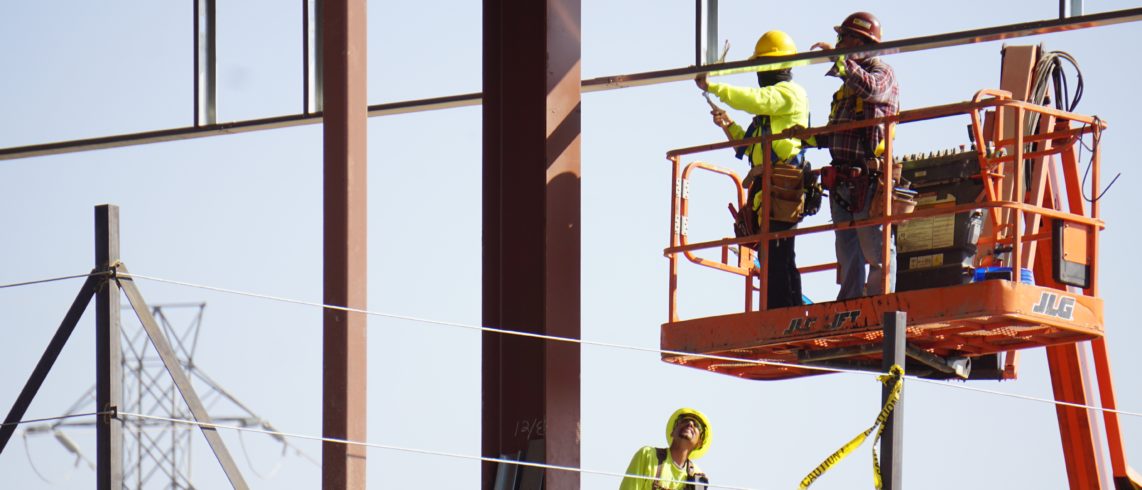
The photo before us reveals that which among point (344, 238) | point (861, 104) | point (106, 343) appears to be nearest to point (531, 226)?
point (344, 238)

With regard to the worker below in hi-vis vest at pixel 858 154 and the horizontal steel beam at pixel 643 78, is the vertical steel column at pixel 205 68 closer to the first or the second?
the horizontal steel beam at pixel 643 78

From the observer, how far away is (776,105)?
1296cm

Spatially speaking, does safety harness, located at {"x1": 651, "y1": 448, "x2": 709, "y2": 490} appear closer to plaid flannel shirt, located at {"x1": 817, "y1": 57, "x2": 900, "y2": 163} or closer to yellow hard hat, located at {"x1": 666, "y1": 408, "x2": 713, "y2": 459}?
yellow hard hat, located at {"x1": 666, "y1": 408, "x2": 713, "y2": 459}

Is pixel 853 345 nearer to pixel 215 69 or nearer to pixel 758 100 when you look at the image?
pixel 758 100

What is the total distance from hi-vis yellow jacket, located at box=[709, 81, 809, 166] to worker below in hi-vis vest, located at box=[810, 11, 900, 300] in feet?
1.09

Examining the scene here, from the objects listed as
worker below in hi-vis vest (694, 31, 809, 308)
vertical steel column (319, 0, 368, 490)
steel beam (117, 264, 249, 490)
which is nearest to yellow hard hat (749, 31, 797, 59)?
worker below in hi-vis vest (694, 31, 809, 308)

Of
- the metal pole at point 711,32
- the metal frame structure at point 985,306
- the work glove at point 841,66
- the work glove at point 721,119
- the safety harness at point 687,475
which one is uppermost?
the metal pole at point 711,32

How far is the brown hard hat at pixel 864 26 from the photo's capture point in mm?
12469

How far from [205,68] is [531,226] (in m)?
5.25

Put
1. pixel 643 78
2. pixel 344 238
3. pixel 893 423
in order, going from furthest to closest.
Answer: pixel 643 78 → pixel 344 238 → pixel 893 423

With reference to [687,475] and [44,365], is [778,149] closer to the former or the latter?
[687,475]

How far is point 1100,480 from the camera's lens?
47.4 ft

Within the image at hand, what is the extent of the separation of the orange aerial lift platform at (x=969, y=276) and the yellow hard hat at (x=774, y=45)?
67 centimetres

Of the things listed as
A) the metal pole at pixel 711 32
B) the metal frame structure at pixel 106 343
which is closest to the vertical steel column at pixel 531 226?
the metal pole at pixel 711 32
